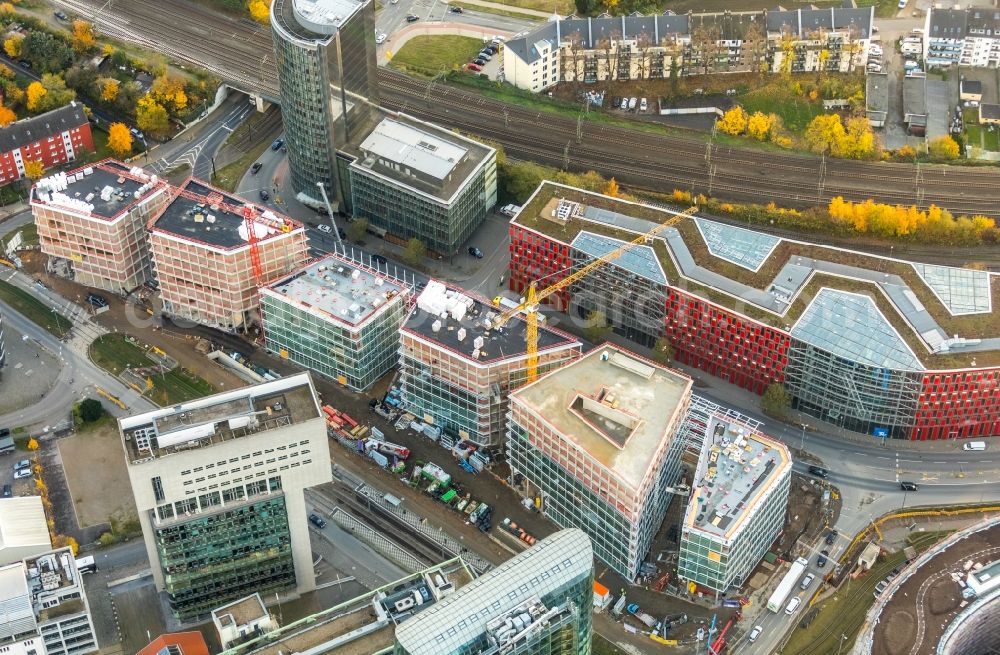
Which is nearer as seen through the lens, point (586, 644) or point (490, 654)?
point (490, 654)

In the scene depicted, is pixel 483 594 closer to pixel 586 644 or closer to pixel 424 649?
pixel 424 649

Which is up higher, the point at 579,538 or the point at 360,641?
the point at 579,538

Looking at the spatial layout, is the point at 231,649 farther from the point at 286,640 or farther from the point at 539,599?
the point at 539,599

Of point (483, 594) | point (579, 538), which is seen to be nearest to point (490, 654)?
point (483, 594)

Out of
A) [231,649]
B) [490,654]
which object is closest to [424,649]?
[490,654]

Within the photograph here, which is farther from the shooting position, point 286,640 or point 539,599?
point 286,640

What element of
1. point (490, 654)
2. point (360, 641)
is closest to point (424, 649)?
point (490, 654)
